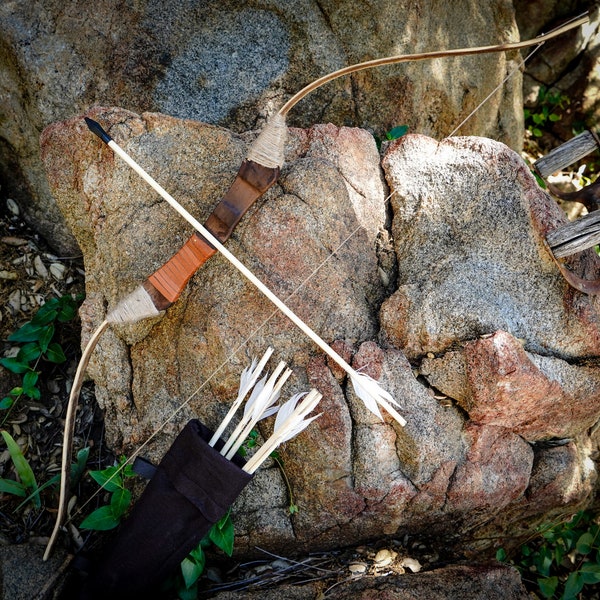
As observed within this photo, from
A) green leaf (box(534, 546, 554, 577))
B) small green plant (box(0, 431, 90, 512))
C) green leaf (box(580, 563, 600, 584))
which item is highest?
small green plant (box(0, 431, 90, 512))

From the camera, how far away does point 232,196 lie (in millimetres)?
2572

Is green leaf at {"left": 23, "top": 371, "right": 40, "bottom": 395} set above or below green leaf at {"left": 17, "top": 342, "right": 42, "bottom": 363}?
below

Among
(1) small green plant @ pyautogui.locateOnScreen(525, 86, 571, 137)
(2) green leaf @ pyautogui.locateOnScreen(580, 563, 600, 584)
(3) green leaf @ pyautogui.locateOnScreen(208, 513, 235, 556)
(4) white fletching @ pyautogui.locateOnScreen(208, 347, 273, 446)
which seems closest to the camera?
(4) white fletching @ pyautogui.locateOnScreen(208, 347, 273, 446)

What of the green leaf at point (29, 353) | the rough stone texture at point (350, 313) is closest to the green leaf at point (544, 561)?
the rough stone texture at point (350, 313)

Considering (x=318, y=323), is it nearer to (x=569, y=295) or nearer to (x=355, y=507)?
(x=355, y=507)

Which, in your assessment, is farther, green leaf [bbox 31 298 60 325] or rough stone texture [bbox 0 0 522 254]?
green leaf [bbox 31 298 60 325]

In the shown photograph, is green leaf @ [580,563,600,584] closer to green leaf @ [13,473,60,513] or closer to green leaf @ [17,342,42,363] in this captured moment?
green leaf @ [13,473,60,513]

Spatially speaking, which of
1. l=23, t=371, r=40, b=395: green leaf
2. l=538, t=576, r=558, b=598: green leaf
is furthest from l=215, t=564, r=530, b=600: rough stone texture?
l=23, t=371, r=40, b=395: green leaf

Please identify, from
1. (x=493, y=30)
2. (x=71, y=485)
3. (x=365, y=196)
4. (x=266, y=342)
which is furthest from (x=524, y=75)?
(x=71, y=485)

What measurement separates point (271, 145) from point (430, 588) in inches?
75.6

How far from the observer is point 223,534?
261 centimetres

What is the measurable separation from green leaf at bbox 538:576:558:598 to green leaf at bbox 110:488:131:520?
2051 millimetres

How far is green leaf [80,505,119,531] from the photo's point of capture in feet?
8.70

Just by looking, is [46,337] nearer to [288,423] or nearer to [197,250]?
[197,250]
